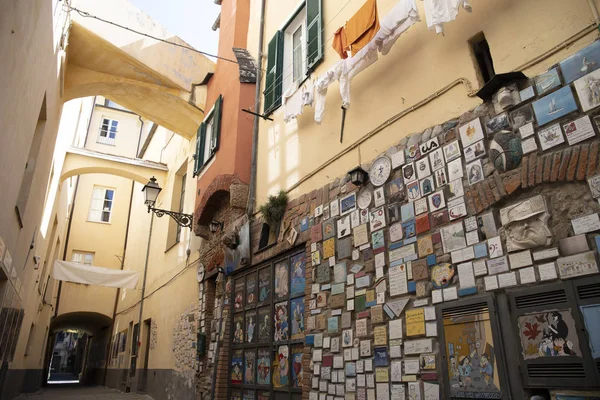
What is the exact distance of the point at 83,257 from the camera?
715 inches

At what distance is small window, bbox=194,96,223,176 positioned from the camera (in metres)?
9.10

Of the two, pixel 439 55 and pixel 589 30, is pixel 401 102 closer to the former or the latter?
pixel 439 55

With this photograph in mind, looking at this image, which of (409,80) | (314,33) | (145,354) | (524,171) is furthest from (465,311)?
(145,354)

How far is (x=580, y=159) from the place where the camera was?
293 centimetres

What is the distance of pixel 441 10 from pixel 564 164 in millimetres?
1751

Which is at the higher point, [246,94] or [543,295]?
[246,94]

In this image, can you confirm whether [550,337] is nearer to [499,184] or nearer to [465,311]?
[465,311]

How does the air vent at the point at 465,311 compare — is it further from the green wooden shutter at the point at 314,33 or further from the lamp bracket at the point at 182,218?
the lamp bracket at the point at 182,218

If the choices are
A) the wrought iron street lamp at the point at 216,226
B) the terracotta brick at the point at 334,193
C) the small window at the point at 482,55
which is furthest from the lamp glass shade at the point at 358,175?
the wrought iron street lamp at the point at 216,226

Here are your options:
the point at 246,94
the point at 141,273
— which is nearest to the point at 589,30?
the point at 246,94

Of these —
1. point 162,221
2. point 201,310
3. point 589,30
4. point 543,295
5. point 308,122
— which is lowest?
point 543,295

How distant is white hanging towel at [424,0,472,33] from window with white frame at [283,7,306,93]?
3173 mm

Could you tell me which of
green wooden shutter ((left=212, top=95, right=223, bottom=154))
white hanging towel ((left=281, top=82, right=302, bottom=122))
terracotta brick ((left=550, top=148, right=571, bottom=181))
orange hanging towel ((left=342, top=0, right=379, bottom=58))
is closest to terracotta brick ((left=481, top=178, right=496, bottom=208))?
terracotta brick ((left=550, top=148, right=571, bottom=181))

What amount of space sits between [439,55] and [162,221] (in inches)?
425
